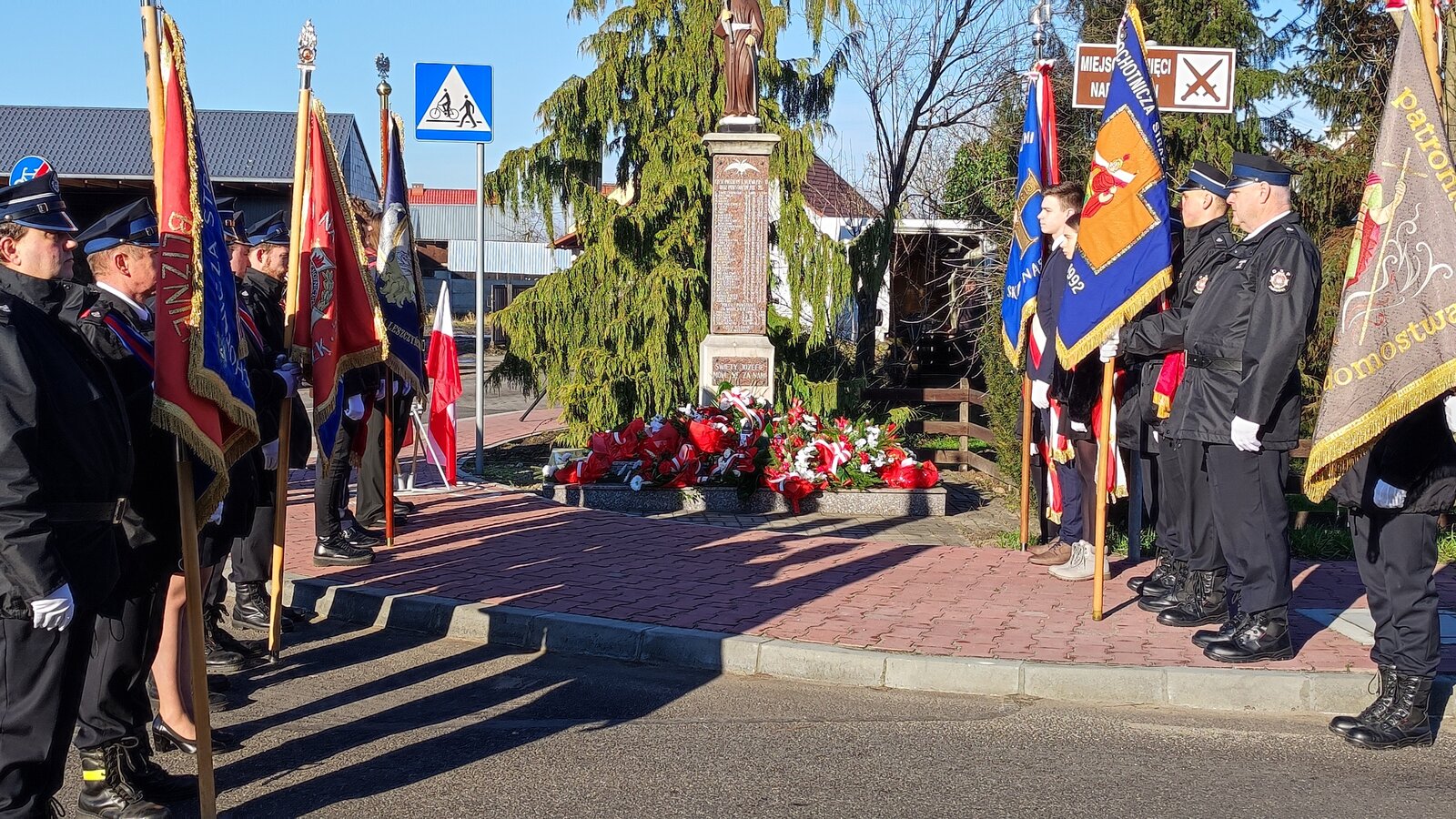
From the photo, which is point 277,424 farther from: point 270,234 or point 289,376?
point 270,234

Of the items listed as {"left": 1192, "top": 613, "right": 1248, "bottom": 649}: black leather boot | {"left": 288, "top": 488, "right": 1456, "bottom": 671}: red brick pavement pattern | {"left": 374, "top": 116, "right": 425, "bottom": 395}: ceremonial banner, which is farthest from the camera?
{"left": 374, "top": 116, "right": 425, "bottom": 395}: ceremonial banner

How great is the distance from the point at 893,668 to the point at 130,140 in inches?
1512

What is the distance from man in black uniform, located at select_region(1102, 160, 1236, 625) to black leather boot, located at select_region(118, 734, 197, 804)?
4.57 meters

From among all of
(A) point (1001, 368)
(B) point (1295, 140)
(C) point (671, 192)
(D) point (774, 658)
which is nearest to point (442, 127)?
(C) point (671, 192)

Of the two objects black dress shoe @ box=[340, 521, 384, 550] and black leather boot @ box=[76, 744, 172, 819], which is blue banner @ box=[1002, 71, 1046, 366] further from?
black leather boot @ box=[76, 744, 172, 819]

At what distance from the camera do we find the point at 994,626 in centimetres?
626

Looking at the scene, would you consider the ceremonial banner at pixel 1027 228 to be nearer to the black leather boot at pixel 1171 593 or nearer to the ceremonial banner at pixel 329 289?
the black leather boot at pixel 1171 593

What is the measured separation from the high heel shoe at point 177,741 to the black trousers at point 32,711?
47.6 inches

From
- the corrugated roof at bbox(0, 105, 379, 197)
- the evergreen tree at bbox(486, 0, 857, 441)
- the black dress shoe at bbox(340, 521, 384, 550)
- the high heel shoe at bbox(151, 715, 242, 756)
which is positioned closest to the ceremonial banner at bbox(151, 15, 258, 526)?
the high heel shoe at bbox(151, 715, 242, 756)

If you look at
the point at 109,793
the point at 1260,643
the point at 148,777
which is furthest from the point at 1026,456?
the point at 109,793

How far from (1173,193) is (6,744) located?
12431 millimetres

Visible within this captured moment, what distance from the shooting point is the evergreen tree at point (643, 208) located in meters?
13.6

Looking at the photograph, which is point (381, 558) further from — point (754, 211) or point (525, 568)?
point (754, 211)

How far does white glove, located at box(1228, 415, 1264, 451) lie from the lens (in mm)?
5355
